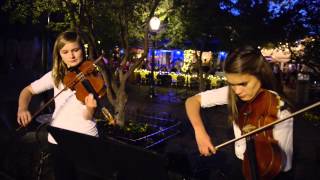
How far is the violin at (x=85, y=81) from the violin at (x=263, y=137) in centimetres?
120

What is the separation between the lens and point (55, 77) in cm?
335

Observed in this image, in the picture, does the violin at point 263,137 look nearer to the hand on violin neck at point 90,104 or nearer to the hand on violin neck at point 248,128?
the hand on violin neck at point 248,128

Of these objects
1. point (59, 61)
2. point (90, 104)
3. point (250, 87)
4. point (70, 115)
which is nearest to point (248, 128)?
point (250, 87)

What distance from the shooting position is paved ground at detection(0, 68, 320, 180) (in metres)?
5.12

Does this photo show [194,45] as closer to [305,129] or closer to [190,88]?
[190,88]

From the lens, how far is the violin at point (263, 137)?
230cm

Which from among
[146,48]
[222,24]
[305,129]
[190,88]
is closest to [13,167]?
[146,48]

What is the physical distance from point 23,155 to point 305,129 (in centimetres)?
863

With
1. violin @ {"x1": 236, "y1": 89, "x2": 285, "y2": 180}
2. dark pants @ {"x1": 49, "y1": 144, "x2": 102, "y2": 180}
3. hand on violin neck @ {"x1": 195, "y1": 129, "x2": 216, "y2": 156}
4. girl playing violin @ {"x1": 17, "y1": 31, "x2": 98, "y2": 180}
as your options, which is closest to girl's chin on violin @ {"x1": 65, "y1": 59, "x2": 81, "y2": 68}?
girl playing violin @ {"x1": 17, "y1": 31, "x2": 98, "y2": 180}

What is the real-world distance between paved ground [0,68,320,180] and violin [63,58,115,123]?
3.59 feet

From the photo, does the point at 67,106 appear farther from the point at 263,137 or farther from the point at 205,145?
the point at 263,137

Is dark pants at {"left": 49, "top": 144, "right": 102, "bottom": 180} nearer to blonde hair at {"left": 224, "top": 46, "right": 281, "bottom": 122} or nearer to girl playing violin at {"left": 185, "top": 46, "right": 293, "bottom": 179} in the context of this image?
girl playing violin at {"left": 185, "top": 46, "right": 293, "bottom": 179}

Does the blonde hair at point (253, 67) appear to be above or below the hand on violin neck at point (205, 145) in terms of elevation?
above

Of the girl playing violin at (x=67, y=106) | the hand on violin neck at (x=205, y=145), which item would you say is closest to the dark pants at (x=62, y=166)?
the girl playing violin at (x=67, y=106)
